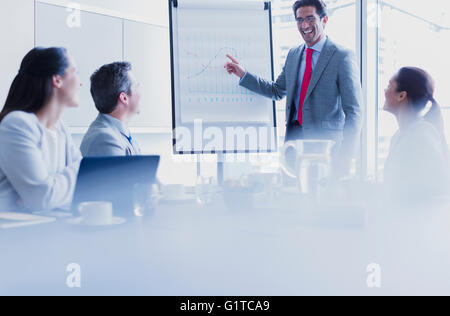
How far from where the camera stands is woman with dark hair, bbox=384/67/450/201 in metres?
1.59

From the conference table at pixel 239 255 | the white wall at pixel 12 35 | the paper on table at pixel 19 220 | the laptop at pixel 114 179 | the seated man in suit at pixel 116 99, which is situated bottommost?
the conference table at pixel 239 255

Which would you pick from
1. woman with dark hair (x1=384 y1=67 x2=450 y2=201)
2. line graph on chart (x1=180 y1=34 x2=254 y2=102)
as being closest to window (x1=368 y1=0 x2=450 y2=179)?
woman with dark hair (x1=384 y1=67 x2=450 y2=201)

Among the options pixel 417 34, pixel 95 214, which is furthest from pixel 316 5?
pixel 95 214

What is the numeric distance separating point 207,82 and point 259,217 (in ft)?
4.48

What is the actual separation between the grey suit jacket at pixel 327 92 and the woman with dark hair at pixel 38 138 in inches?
40.6

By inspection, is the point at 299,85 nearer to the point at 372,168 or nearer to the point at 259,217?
the point at 259,217

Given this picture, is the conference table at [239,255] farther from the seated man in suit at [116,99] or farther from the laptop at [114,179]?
the seated man in suit at [116,99]

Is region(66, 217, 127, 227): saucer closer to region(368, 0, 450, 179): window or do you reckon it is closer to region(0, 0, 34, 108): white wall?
region(0, 0, 34, 108): white wall

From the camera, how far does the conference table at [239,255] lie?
1.89 feet

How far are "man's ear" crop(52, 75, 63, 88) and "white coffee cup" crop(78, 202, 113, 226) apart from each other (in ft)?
2.51

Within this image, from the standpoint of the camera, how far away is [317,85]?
2324 millimetres

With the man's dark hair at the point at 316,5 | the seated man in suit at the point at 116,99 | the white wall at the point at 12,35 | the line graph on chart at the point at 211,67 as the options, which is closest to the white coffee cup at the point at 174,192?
the seated man in suit at the point at 116,99

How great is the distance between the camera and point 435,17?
3.49m

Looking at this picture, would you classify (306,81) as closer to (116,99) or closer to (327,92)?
(327,92)
